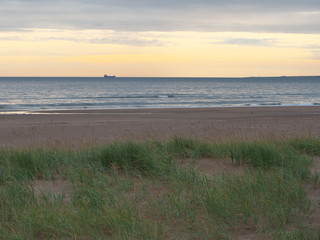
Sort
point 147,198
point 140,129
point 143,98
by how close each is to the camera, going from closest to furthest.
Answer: point 147,198
point 140,129
point 143,98

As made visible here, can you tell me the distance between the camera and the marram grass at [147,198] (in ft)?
16.0

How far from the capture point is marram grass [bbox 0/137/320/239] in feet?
16.0

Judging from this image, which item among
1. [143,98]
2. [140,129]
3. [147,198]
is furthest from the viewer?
[143,98]

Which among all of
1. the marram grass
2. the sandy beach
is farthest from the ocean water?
the marram grass

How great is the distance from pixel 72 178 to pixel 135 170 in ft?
3.69

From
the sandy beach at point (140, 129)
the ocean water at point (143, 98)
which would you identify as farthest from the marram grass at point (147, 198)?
the ocean water at point (143, 98)

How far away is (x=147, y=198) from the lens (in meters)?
5.98

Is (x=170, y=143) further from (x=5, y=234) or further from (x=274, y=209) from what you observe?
(x=5, y=234)

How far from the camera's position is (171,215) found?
5344 millimetres

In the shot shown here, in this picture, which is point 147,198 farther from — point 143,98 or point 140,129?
point 143,98

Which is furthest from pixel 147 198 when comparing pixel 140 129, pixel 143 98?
pixel 143 98

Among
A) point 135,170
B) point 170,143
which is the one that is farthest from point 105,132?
point 135,170

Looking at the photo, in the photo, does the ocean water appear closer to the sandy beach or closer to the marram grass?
the sandy beach

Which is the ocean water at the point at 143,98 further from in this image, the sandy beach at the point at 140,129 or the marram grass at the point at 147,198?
the marram grass at the point at 147,198
